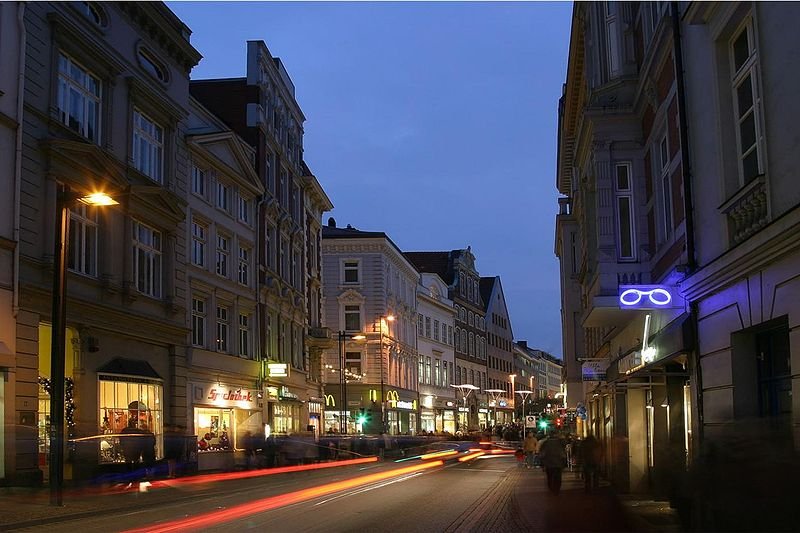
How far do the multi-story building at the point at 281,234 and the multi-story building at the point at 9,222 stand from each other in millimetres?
21278

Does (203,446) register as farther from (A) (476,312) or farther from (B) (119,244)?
(A) (476,312)

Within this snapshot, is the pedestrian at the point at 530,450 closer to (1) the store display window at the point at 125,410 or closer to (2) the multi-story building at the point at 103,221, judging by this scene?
(2) the multi-story building at the point at 103,221

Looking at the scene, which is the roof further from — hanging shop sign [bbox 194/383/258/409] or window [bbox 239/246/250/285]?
hanging shop sign [bbox 194/383/258/409]

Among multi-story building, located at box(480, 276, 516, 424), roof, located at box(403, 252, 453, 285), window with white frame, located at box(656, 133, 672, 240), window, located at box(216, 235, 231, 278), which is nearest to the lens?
window with white frame, located at box(656, 133, 672, 240)

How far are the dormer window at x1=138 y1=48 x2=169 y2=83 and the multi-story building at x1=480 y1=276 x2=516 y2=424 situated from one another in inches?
3284

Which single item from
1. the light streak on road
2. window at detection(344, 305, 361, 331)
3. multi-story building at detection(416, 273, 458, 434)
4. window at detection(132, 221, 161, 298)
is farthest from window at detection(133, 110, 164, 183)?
multi-story building at detection(416, 273, 458, 434)

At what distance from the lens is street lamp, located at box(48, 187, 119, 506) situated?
62.9ft

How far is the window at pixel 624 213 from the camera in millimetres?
20656

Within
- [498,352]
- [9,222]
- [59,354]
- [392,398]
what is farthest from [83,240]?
[498,352]

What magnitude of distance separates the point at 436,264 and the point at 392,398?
3133cm

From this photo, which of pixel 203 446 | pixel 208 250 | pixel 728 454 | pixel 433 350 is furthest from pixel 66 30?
pixel 433 350

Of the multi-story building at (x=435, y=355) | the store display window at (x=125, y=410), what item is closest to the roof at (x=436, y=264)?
the multi-story building at (x=435, y=355)

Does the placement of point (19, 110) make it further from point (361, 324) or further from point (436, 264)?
point (436, 264)

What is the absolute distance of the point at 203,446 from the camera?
1458 inches
